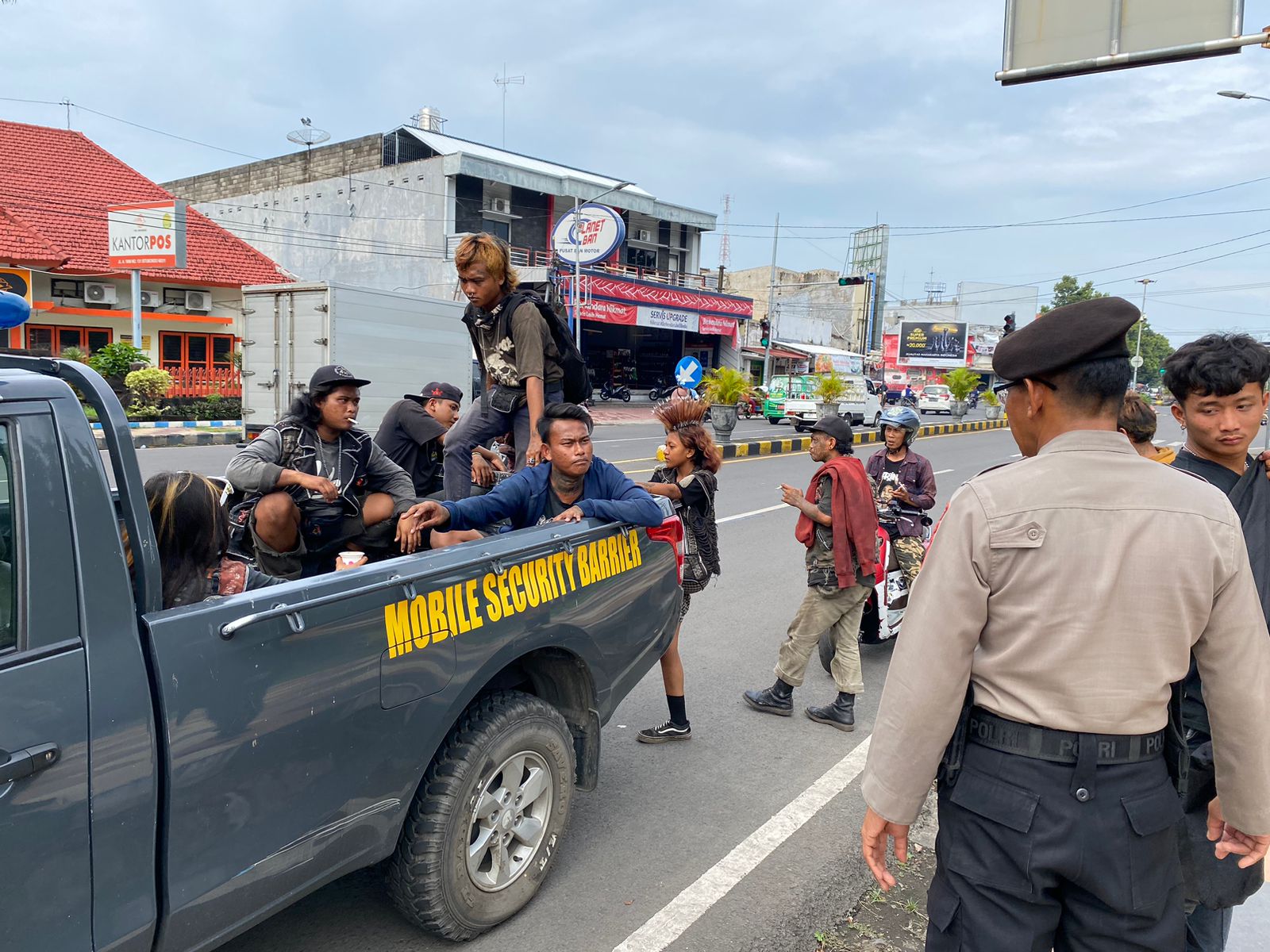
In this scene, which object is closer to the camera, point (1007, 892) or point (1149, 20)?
point (1007, 892)

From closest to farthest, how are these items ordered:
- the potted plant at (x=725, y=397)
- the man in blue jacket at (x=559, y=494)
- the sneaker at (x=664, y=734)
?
the man in blue jacket at (x=559, y=494) → the sneaker at (x=664, y=734) → the potted plant at (x=725, y=397)

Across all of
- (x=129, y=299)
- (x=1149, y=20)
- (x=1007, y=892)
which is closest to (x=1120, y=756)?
(x=1007, y=892)

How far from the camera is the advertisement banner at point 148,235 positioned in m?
19.5

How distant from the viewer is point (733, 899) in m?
3.15

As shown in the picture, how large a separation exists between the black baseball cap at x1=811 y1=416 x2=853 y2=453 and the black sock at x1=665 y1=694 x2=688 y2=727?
5.37 feet

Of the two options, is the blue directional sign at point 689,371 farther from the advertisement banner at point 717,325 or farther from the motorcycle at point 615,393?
the advertisement banner at point 717,325

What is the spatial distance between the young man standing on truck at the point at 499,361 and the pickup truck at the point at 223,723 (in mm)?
1565

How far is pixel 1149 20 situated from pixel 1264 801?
6.84 m

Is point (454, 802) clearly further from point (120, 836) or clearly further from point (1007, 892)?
point (1007, 892)

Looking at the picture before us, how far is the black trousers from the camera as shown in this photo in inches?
67.5

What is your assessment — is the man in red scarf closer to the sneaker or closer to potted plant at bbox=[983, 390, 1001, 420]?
the sneaker

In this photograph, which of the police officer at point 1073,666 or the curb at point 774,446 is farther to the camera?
the curb at point 774,446

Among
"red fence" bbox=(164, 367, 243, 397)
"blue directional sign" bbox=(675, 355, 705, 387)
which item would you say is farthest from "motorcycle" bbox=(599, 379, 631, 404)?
"blue directional sign" bbox=(675, 355, 705, 387)

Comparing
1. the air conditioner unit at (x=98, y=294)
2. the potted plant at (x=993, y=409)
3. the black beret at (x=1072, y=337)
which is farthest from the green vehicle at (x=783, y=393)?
the black beret at (x=1072, y=337)
